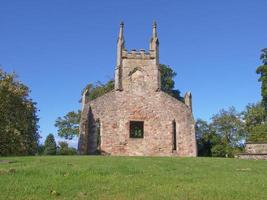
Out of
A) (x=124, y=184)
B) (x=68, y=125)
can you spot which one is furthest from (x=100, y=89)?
(x=124, y=184)

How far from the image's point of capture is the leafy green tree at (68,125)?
58.2 meters

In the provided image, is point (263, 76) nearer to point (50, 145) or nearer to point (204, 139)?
point (204, 139)

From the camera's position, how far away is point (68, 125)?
58.8 m

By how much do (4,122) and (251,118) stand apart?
1314 inches

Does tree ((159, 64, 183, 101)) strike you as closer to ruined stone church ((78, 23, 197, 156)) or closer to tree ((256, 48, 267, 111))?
tree ((256, 48, 267, 111))

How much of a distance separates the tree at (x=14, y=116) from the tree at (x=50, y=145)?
27.0 metres

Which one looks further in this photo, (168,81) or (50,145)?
Result: (50,145)

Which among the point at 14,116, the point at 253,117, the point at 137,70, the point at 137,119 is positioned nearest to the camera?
the point at 14,116

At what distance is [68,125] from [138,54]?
1098 inches

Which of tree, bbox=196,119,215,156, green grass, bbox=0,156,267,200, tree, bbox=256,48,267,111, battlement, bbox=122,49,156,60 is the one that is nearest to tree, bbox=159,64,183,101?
tree, bbox=196,119,215,156

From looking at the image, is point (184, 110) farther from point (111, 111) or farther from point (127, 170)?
point (127, 170)

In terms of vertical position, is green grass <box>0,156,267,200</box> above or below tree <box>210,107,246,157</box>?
below

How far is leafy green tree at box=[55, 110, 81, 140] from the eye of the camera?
5819cm

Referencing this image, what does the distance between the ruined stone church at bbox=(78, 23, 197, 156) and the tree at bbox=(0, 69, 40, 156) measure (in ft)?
14.5
